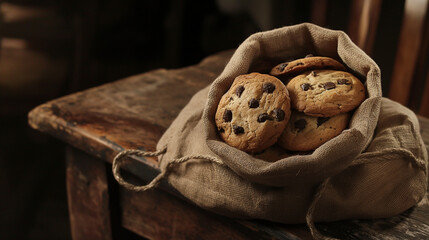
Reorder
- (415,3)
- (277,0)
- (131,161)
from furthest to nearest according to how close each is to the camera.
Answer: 1. (277,0)
2. (415,3)
3. (131,161)

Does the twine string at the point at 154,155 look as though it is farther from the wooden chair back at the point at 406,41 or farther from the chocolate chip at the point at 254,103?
the wooden chair back at the point at 406,41

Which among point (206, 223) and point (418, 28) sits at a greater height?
point (418, 28)

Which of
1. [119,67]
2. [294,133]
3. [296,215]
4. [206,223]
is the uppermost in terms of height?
[294,133]

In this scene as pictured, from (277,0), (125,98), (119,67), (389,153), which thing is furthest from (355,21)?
(119,67)

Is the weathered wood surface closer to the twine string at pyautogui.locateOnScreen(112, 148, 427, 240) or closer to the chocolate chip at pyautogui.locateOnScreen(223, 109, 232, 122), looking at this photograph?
the twine string at pyautogui.locateOnScreen(112, 148, 427, 240)

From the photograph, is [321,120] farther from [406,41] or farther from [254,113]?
[406,41]

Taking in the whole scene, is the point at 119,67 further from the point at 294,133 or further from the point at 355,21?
the point at 294,133

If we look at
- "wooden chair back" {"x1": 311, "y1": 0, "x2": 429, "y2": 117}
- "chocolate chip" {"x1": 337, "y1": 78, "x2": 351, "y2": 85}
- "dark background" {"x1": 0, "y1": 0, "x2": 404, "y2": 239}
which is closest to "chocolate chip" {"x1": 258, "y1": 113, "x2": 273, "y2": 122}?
"chocolate chip" {"x1": 337, "y1": 78, "x2": 351, "y2": 85}

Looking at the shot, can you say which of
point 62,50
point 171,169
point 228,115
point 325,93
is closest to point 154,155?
point 171,169
